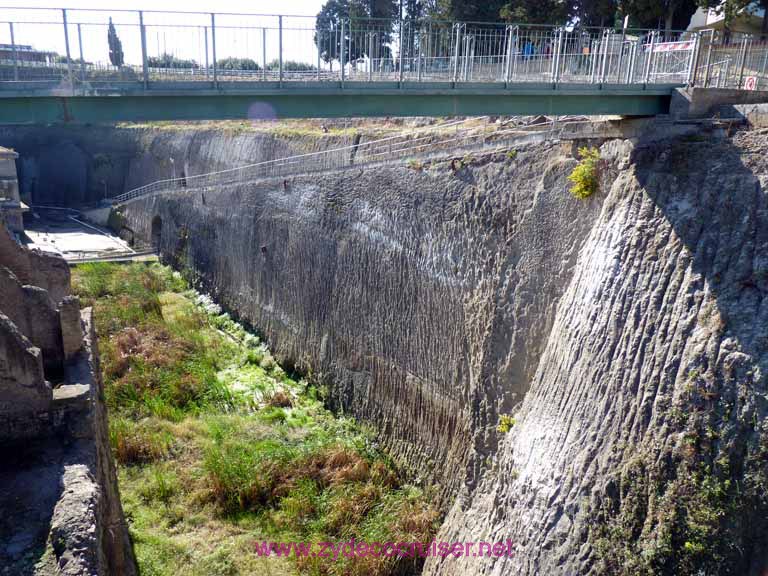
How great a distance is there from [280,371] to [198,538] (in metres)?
7.05

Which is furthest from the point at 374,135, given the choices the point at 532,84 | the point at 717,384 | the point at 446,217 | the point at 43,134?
the point at 43,134

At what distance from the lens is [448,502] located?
10672 mm

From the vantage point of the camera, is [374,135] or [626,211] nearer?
[626,211]

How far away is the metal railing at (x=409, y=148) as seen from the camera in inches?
421

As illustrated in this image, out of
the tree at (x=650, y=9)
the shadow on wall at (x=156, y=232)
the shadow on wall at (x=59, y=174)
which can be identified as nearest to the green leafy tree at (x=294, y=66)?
the tree at (x=650, y=9)

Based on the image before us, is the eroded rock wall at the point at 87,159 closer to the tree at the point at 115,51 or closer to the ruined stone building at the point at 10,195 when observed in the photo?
the ruined stone building at the point at 10,195

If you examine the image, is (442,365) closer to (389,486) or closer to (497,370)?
(497,370)

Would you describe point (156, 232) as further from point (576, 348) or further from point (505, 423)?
point (576, 348)

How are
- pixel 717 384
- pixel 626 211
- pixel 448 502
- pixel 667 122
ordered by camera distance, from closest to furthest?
pixel 717 384 → pixel 626 211 → pixel 667 122 → pixel 448 502

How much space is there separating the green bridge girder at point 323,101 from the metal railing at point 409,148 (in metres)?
0.56

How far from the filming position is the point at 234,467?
11383mm

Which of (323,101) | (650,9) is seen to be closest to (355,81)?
(323,101)

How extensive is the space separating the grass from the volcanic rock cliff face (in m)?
0.93

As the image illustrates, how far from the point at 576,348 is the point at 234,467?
21.8 feet
